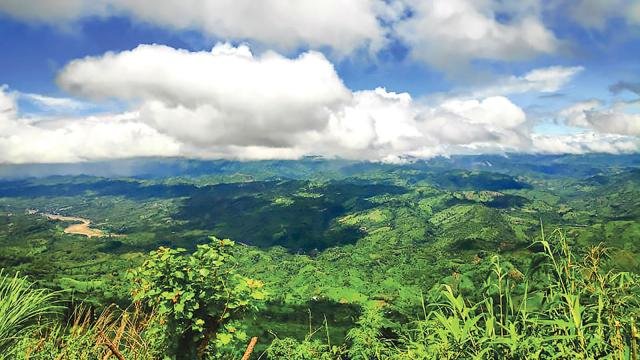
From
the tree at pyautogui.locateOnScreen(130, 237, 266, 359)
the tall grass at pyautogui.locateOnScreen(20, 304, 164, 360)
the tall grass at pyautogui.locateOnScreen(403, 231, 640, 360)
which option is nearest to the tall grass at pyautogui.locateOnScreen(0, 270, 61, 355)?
the tall grass at pyautogui.locateOnScreen(20, 304, 164, 360)

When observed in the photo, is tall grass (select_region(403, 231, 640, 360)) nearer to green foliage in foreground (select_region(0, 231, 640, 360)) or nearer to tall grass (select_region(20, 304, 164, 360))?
green foliage in foreground (select_region(0, 231, 640, 360))

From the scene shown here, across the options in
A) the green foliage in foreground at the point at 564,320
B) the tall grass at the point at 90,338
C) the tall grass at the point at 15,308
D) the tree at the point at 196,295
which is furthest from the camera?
the tree at the point at 196,295

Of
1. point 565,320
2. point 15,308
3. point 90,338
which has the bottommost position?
point 90,338

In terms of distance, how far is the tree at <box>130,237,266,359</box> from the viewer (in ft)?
32.4

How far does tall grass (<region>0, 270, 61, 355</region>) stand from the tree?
194 inches

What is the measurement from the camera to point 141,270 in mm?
10242

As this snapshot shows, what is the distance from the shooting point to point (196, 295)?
10055 mm

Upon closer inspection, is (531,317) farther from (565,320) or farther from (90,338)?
(90,338)

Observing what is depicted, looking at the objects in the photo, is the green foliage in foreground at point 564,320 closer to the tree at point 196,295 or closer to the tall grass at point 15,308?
the tall grass at point 15,308

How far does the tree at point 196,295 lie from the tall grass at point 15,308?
194 inches

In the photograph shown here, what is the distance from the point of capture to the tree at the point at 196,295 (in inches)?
388

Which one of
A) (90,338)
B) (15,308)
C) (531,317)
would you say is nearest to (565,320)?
(531,317)

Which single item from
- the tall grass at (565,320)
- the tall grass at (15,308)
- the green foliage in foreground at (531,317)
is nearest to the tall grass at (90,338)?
the green foliage in foreground at (531,317)

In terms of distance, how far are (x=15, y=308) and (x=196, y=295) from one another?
Answer: 19.0 feet
